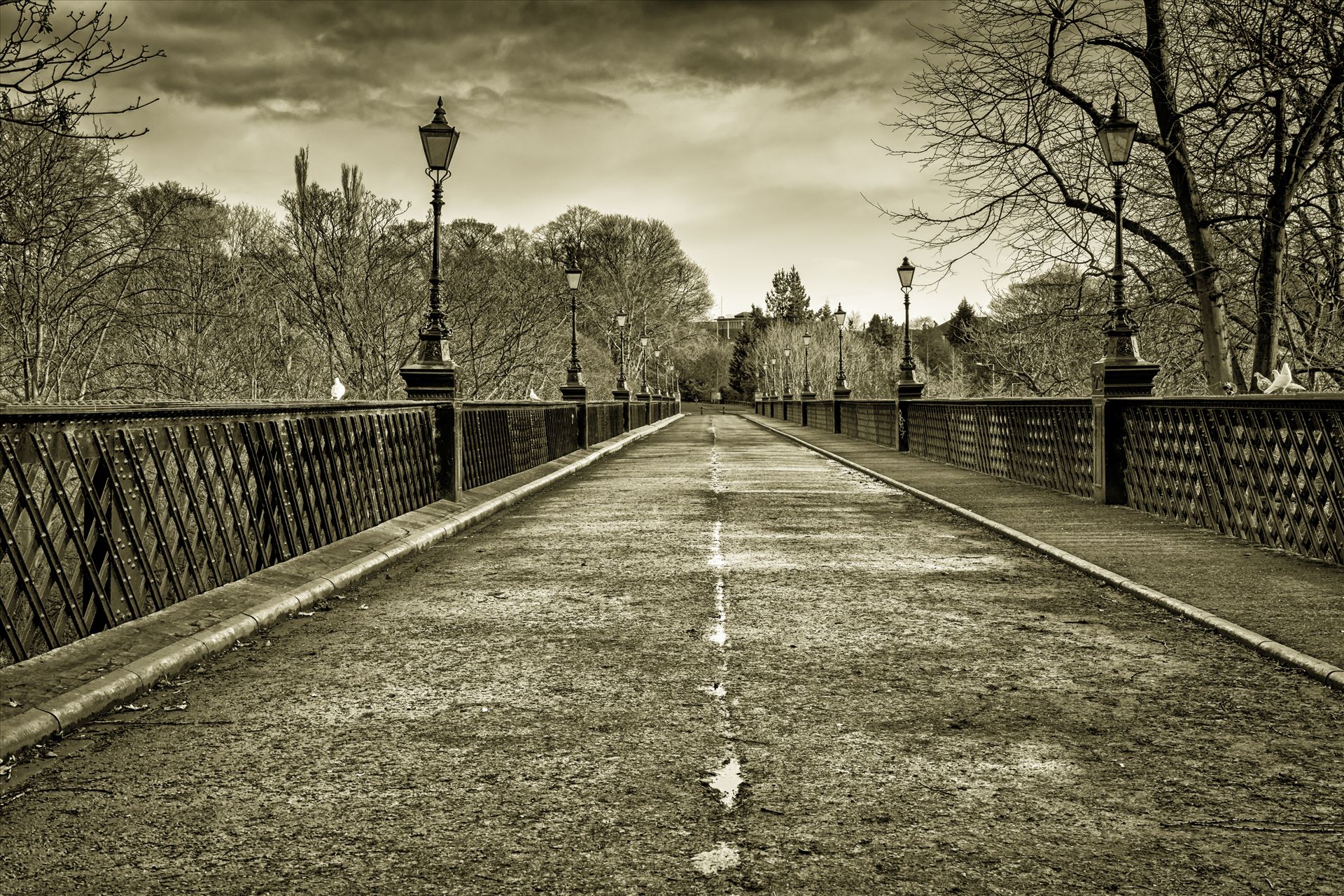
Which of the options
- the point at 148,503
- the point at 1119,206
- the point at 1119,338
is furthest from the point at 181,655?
the point at 1119,206

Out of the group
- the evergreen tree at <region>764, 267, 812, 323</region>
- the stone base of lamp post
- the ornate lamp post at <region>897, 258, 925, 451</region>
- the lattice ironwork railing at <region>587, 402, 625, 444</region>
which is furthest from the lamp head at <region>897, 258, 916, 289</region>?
the evergreen tree at <region>764, 267, 812, 323</region>

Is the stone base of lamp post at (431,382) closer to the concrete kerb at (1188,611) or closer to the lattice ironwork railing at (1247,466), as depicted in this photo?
the concrete kerb at (1188,611)

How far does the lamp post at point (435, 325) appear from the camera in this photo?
13.9 metres

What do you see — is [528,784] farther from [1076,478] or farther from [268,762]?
[1076,478]

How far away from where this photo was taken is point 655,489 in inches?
680

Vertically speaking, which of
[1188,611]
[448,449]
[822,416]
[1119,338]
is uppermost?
[1119,338]

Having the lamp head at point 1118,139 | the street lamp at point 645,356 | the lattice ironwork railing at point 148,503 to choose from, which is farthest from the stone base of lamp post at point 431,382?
the street lamp at point 645,356

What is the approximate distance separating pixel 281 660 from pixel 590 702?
6.65 ft

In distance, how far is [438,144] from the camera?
14.4 metres

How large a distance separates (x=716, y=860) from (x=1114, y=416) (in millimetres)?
11273

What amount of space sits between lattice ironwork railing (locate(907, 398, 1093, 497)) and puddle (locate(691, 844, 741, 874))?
11.8 metres

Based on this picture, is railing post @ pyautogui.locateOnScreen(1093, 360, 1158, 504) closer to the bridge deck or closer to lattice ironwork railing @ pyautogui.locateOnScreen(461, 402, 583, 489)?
the bridge deck

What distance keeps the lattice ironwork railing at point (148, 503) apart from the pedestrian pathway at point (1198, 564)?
21.8 ft

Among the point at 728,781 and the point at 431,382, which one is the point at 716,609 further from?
the point at 431,382
